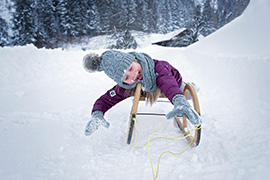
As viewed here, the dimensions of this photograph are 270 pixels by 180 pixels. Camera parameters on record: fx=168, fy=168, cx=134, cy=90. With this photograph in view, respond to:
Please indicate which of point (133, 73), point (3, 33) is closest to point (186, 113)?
point (133, 73)

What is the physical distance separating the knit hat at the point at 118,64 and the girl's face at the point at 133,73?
3cm

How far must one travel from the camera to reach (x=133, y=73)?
3.95 ft

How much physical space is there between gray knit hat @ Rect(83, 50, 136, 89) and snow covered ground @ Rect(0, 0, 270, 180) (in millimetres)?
528

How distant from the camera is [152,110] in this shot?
75.4 inches

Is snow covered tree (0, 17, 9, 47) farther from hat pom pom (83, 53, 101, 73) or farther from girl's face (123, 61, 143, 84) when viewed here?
girl's face (123, 61, 143, 84)

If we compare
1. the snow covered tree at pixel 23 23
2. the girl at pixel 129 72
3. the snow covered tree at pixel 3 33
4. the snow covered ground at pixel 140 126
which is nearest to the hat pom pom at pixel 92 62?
the girl at pixel 129 72

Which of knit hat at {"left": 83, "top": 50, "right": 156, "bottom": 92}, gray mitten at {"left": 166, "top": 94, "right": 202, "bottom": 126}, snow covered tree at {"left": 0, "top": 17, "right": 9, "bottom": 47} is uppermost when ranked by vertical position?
snow covered tree at {"left": 0, "top": 17, "right": 9, "bottom": 47}

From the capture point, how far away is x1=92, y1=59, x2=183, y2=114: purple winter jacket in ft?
3.46

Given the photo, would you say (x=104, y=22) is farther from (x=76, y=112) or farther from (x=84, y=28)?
(x=76, y=112)

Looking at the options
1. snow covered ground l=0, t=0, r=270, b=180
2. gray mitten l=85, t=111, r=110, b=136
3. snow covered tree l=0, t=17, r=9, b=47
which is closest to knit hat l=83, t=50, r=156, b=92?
gray mitten l=85, t=111, r=110, b=136

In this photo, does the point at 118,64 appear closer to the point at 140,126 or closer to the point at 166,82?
the point at 166,82

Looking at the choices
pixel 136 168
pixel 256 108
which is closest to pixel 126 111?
pixel 136 168

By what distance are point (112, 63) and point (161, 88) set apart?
1.23 feet

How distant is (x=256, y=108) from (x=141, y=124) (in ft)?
3.33
